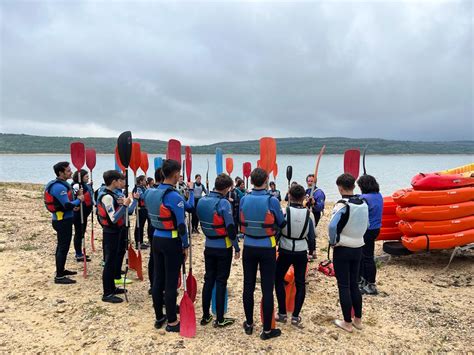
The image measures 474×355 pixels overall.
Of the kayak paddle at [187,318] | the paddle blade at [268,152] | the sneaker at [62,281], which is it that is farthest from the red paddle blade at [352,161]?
the sneaker at [62,281]

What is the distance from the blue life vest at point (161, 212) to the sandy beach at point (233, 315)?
1.29 m

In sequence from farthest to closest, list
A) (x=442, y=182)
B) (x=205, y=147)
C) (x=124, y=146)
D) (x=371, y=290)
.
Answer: (x=205, y=147), (x=442, y=182), (x=371, y=290), (x=124, y=146)

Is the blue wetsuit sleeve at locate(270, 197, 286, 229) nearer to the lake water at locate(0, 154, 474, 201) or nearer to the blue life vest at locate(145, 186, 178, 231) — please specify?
the blue life vest at locate(145, 186, 178, 231)

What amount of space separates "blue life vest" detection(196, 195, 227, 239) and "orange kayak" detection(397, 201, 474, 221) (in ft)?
14.3

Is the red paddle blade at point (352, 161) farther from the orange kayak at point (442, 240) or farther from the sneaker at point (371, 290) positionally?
the orange kayak at point (442, 240)

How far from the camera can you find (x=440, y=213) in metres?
6.14

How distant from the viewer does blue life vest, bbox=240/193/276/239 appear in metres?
3.50

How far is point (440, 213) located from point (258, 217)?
445 cm

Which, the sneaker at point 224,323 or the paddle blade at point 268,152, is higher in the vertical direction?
the paddle blade at point 268,152

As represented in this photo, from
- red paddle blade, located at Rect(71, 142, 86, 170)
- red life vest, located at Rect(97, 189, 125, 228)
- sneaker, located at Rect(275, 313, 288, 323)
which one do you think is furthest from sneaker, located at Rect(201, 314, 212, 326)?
red paddle blade, located at Rect(71, 142, 86, 170)

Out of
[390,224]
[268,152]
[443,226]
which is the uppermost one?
[268,152]

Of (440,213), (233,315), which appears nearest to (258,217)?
(233,315)

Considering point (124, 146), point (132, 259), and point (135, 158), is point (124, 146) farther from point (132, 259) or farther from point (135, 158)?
point (132, 259)

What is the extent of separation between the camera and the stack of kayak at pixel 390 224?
7.13m
